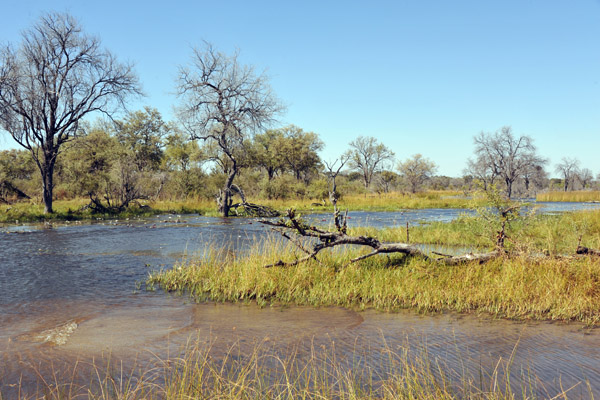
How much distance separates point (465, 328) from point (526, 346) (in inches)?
34.3

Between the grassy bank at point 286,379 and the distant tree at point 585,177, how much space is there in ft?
283

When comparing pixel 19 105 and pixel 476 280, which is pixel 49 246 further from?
pixel 476 280

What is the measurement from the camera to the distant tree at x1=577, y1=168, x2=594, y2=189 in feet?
247

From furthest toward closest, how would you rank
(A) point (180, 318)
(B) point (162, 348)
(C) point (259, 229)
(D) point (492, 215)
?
(C) point (259, 229) < (D) point (492, 215) < (A) point (180, 318) < (B) point (162, 348)

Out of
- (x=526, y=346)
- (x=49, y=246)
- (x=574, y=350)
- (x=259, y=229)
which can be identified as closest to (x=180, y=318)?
(x=526, y=346)

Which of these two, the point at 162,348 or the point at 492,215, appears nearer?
the point at 162,348

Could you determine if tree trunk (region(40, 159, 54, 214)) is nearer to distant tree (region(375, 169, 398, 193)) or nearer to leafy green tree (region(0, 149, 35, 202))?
leafy green tree (region(0, 149, 35, 202))

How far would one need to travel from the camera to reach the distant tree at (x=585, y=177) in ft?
247

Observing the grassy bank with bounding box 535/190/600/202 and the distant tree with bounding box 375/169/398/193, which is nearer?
the grassy bank with bounding box 535/190/600/202

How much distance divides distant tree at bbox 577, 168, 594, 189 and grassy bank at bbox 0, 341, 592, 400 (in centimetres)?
8635

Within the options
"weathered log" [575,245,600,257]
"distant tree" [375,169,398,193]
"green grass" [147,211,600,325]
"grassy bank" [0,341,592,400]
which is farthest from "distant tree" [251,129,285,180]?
"grassy bank" [0,341,592,400]

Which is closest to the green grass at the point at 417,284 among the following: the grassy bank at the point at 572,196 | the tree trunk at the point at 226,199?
the tree trunk at the point at 226,199

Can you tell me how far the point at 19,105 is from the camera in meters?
21.6

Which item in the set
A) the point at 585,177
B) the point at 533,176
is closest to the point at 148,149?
the point at 533,176
